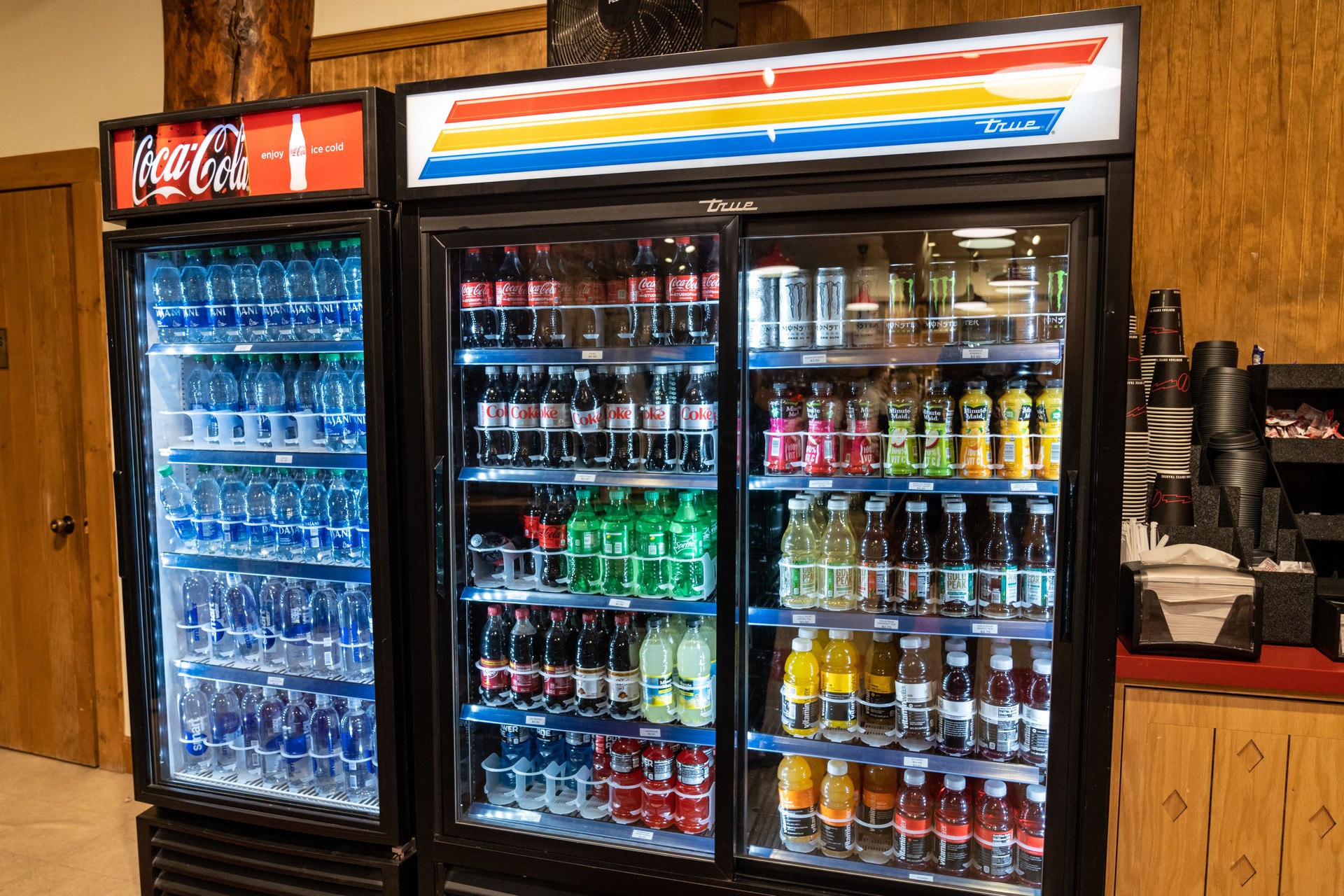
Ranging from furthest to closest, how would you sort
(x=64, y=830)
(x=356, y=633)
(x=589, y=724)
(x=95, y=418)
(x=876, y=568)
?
1. (x=95, y=418)
2. (x=64, y=830)
3. (x=356, y=633)
4. (x=589, y=724)
5. (x=876, y=568)

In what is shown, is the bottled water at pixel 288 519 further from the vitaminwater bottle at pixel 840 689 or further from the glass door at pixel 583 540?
the vitaminwater bottle at pixel 840 689

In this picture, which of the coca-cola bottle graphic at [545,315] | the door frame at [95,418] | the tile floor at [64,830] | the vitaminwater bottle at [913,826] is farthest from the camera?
the door frame at [95,418]

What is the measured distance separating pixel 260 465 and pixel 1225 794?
2914 millimetres

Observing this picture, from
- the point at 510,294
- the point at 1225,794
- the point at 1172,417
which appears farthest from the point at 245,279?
the point at 1225,794

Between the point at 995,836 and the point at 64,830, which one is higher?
the point at 995,836

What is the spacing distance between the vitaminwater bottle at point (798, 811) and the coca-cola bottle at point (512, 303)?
1.47 metres

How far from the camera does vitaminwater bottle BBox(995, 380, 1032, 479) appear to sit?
6.87 feet

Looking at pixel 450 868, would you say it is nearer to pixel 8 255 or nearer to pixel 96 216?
pixel 96 216

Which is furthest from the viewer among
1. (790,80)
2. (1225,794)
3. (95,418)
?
(95,418)

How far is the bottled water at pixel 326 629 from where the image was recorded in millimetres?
2594

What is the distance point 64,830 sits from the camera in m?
3.30

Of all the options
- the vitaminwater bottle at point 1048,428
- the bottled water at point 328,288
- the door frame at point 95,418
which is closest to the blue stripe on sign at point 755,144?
the bottled water at point 328,288

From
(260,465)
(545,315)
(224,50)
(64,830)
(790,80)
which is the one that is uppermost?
(224,50)

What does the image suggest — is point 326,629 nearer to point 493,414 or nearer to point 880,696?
point 493,414
